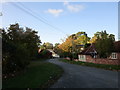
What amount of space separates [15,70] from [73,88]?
8637mm

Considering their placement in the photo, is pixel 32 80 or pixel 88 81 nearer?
pixel 32 80

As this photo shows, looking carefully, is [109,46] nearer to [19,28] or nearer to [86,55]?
[86,55]

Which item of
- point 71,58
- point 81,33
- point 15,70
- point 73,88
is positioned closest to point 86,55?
point 71,58

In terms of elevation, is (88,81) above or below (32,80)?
below

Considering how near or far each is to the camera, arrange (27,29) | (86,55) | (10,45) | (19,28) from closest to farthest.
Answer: (10,45) < (19,28) < (27,29) < (86,55)

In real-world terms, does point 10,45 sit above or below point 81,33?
below

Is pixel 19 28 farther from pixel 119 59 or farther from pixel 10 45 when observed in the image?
pixel 119 59

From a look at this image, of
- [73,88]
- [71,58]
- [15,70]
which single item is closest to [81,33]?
[71,58]

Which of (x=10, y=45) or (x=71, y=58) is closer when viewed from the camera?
(x=10, y=45)

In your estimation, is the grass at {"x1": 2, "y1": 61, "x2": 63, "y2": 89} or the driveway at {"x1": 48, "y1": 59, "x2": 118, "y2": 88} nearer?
the grass at {"x1": 2, "y1": 61, "x2": 63, "y2": 89}

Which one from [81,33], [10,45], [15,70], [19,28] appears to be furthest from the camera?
[81,33]

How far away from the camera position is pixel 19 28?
76.0ft

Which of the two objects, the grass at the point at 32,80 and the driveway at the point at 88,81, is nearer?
the grass at the point at 32,80

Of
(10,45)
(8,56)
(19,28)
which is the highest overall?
(19,28)
